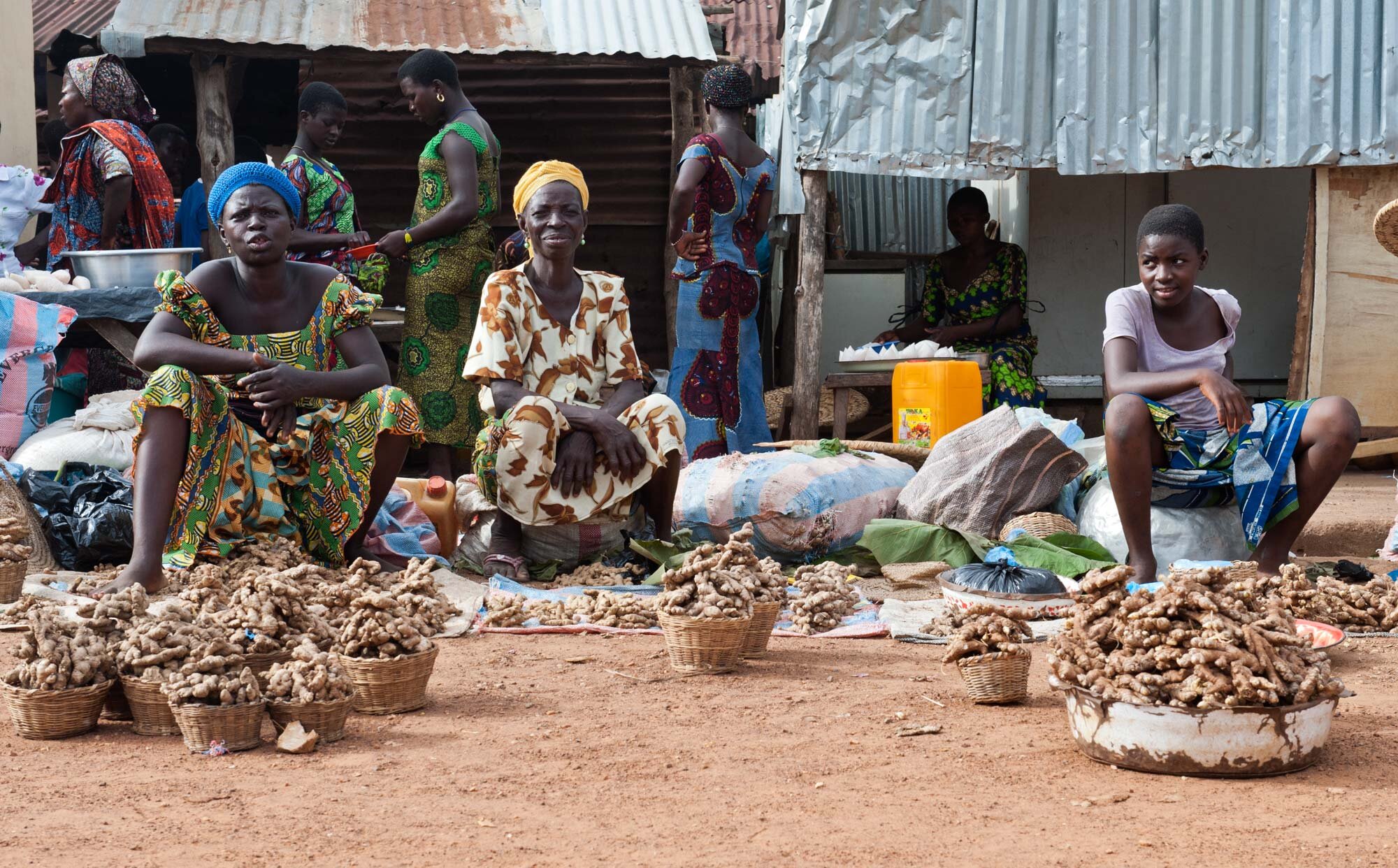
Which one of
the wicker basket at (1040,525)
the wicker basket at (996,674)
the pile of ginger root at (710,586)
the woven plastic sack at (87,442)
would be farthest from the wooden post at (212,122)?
the wicker basket at (996,674)

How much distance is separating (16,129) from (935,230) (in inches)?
253

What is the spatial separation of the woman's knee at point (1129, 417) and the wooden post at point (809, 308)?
2996mm

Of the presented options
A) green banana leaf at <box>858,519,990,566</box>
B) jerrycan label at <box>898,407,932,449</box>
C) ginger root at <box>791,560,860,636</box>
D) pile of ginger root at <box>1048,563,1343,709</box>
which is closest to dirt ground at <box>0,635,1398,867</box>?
pile of ginger root at <box>1048,563,1343,709</box>

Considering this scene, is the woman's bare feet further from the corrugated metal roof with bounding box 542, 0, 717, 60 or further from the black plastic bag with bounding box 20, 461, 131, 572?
the corrugated metal roof with bounding box 542, 0, 717, 60

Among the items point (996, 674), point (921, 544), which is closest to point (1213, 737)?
point (996, 674)

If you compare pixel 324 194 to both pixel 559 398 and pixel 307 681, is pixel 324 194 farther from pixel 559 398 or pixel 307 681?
pixel 307 681

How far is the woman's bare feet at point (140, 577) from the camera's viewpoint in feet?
14.1

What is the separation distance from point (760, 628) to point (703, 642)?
247mm

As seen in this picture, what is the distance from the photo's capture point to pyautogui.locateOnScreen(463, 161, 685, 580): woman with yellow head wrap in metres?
4.99

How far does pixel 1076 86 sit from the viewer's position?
24.5 feet

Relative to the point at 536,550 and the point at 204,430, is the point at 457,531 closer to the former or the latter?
the point at 536,550

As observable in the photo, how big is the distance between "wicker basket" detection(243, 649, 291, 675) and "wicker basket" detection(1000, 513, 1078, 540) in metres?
3.09

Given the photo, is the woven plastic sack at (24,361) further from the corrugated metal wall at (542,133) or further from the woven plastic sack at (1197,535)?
the woven plastic sack at (1197,535)

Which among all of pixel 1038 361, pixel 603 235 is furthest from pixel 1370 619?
pixel 603 235
